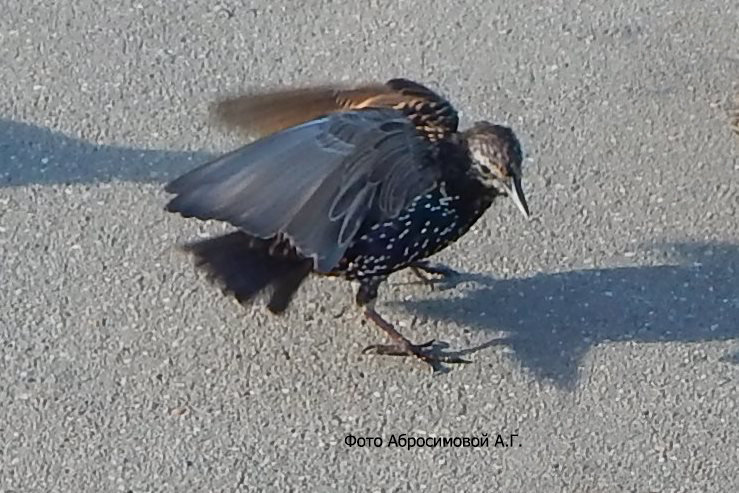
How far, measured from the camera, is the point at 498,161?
3.78 metres

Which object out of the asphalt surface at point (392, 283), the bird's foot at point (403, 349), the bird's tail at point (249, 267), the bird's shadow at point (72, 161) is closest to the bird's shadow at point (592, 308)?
the asphalt surface at point (392, 283)

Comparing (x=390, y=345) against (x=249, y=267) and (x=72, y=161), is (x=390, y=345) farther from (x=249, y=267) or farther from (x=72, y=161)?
(x=72, y=161)

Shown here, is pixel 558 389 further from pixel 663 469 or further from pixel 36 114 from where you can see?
pixel 36 114

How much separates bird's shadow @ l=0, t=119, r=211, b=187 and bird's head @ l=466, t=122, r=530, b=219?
1128 millimetres

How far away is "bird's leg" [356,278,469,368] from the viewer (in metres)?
3.97

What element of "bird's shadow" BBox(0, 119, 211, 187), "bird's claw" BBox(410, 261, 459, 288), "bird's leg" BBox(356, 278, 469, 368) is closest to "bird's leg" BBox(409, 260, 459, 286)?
"bird's claw" BBox(410, 261, 459, 288)

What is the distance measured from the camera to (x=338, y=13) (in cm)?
532

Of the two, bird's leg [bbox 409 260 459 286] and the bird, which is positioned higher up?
the bird

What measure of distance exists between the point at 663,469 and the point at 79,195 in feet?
5.90

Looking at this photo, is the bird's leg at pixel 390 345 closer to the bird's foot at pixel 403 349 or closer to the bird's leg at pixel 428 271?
the bird's foot at pixel 403 349

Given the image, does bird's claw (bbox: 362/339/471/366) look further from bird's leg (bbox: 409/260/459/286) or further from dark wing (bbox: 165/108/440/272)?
dark wing (bbox: 165/108/440/272)

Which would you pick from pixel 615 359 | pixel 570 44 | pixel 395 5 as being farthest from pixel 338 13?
pixel 615 359

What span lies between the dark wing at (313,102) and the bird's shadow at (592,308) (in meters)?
0.51

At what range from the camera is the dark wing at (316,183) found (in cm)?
371
